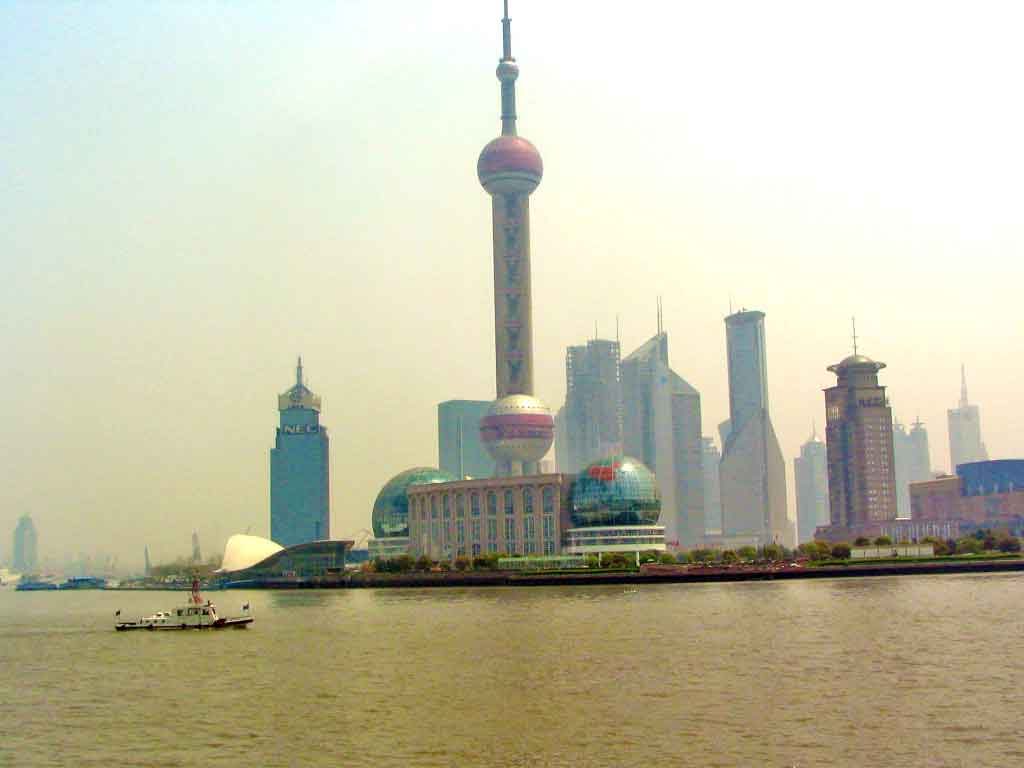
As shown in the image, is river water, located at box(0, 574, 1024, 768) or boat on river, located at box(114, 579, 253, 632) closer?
river water, located at box(0, 574, 1024, 768)

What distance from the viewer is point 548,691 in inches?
2694

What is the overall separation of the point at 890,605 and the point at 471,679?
187 feet

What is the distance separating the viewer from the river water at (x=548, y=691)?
2094 inches

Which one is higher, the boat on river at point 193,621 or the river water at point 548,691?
the boat on river at point 193,621

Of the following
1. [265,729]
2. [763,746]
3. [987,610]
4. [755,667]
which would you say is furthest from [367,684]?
[987,610]

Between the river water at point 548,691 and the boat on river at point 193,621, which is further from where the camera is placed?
the boat on river at point 193,621

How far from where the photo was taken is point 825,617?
108 metres

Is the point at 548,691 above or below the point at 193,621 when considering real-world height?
below

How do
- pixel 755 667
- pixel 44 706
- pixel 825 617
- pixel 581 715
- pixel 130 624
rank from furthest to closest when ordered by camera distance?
pixel 130 624 < pixel 825 617 < pixel 755 667 < pixel 44 706 < pixel 581 715

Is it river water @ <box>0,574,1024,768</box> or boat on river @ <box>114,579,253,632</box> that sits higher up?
boat on river @ <box>114,579,253,632</box>

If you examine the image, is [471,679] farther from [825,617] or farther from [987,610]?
[987,610]

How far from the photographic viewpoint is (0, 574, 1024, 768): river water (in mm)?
53188

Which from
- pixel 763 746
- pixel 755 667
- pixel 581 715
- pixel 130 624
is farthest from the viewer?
pixel 130 624

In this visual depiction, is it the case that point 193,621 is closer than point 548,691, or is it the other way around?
point 548,691
